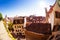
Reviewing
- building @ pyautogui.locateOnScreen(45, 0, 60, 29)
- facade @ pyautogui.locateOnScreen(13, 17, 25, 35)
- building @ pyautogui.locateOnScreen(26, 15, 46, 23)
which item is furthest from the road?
building @ pyautogui.locateOnScreen(45, 0, 60, 29)

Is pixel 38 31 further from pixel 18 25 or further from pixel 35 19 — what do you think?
pixel 18 25

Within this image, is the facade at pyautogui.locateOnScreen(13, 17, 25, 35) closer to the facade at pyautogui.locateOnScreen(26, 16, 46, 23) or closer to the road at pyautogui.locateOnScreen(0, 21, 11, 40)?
the facade at pyautogui.locateOnScreen(26, 16, 46, 23)

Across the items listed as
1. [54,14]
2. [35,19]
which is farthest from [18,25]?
[54,14]

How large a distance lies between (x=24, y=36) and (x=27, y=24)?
22 cm

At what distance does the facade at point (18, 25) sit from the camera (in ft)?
17.7

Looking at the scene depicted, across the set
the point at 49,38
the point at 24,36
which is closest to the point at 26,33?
the point at 24,36

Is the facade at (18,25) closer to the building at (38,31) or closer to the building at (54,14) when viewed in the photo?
the building at (38,31)

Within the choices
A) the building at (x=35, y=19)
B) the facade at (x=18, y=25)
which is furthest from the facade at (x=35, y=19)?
the facade at (x=18, y=25)

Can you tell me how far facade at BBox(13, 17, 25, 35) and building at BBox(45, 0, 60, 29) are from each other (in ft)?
1.74

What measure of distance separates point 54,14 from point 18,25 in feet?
2.32

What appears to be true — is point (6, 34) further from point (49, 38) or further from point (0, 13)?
point (49, 38)

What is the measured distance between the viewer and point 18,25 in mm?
5332

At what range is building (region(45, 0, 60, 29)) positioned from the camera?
17.8 ft

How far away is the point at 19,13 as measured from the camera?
17.7 ft
